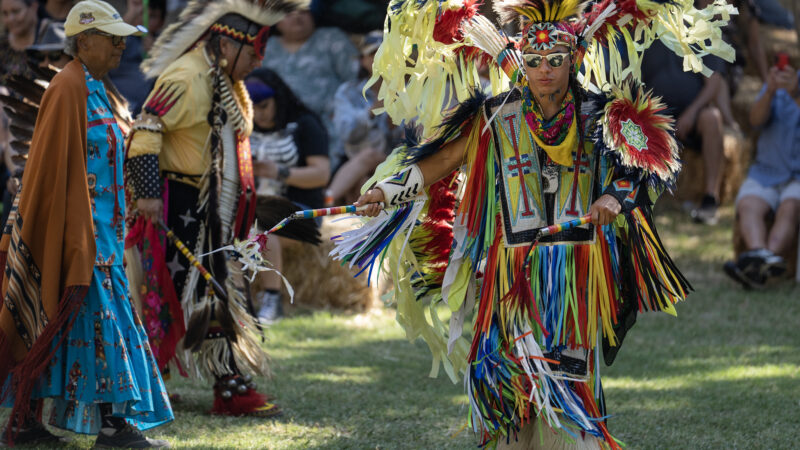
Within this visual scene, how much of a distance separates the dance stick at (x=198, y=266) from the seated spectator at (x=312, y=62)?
4685mm

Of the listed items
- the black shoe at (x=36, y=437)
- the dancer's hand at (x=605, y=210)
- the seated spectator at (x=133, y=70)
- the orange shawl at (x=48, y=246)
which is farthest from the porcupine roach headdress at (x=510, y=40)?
the seated spectator at (x=133, y=70)

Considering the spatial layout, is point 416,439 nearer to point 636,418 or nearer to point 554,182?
point 636,418

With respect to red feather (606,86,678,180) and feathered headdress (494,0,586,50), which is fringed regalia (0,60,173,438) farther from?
red feather (606,86,678,180)

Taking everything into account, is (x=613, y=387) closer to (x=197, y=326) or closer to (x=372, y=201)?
(x=197, y=326)

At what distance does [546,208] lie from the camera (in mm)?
3912

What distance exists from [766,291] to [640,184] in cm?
496

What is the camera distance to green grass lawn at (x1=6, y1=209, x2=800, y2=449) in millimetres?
4926

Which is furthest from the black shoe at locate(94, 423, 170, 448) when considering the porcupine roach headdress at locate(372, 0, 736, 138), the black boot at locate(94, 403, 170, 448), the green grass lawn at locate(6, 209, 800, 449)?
the porcupine roach headdress at locate(372, 0, 736, 138)

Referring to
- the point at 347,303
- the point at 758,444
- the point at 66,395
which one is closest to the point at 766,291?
the point at 347,303

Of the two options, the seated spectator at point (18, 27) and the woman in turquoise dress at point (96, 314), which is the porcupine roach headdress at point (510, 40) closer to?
the woman in turquoise dress at point (96, 314)

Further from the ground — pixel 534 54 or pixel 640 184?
pixel 534 54

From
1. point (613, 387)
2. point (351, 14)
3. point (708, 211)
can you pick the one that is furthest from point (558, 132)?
point (351, 14)

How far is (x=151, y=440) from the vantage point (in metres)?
4.66

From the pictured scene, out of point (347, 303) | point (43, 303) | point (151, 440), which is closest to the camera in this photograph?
point (43, 303)
